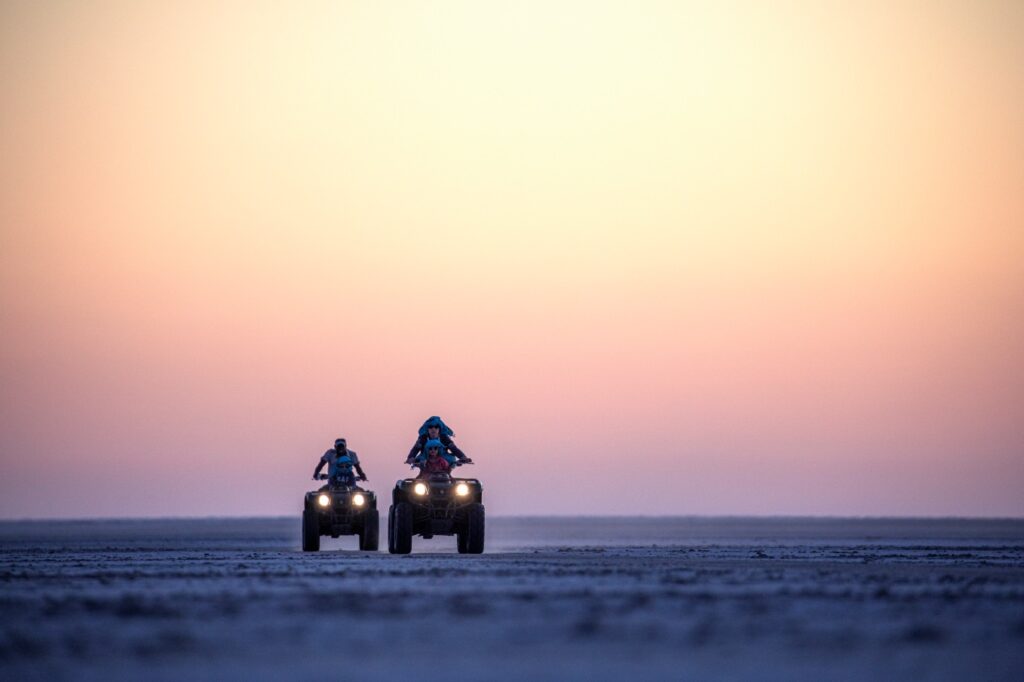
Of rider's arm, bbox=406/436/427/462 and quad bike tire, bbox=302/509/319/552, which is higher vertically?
rider's arm, bbox=406/436/427/462

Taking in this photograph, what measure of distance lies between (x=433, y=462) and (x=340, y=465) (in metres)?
4.19

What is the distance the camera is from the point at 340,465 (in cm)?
4381

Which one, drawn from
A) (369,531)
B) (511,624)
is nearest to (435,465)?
(369,531)

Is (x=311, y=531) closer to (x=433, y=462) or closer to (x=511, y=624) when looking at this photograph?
(x=433, y=462)

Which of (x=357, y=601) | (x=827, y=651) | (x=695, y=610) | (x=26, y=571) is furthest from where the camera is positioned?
(x=26, y=571)

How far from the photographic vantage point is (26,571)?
28.5 meters

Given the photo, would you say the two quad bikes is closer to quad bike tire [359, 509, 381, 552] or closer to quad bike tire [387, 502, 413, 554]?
quad bike tire [387, 502, 413, 554]

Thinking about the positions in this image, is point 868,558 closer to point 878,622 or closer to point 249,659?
point 878,622

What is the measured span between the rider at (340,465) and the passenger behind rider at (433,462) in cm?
377

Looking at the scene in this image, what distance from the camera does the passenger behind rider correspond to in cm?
4038

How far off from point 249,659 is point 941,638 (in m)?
6.12

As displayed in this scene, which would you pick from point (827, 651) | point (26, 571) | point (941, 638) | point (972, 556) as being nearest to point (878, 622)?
point (941, 638)

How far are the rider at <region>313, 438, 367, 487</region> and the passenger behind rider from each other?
377 centimetres

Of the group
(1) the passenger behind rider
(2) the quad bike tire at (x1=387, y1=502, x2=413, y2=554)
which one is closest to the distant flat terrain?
(2) the quad bike tire at (x1=387, y1=502, x2=413, y2=554)
